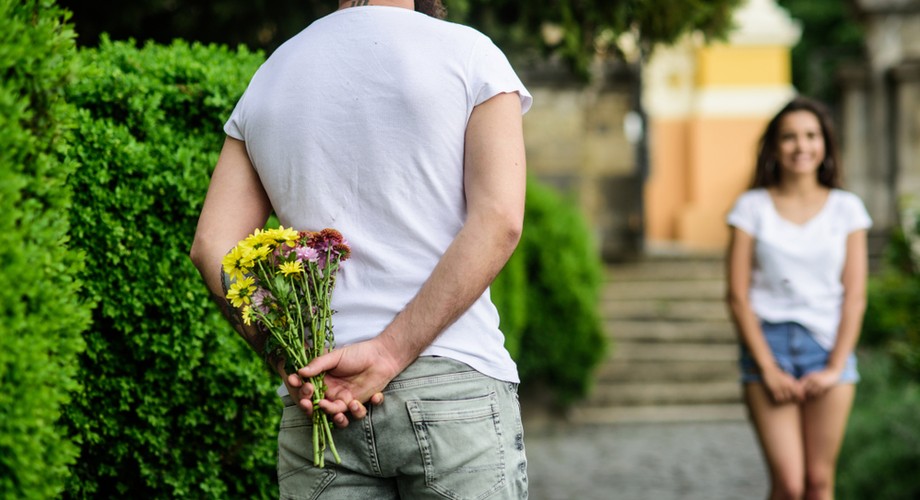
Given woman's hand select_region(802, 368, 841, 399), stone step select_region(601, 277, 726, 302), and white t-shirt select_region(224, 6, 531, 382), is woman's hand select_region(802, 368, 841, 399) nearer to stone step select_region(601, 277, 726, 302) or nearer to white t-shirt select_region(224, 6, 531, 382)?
white t-shirt select_region(224, 6, 531, 382)

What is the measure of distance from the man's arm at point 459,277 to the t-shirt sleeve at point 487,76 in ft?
0.07

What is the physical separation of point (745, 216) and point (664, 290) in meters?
7.73

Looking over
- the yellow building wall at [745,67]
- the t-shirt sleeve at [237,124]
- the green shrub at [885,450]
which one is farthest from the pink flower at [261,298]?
the yellow building wall at [745,67]

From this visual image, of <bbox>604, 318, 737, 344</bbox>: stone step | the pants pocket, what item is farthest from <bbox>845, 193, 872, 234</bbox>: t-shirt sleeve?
<bbox>604, 318, 737, 344</bbox>: stone step

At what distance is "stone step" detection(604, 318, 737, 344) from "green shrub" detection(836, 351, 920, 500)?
396 centimetres

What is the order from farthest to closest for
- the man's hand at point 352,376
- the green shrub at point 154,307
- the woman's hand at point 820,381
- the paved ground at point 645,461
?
the paved ground at point 645,461 < the woman's hand at point 820,381 < the green shrub at point 154,307 < the man's hand at point 352,376

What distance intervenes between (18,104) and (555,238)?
8050 mm

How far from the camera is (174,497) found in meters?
3.78

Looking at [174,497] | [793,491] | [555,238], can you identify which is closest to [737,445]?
[555,238]

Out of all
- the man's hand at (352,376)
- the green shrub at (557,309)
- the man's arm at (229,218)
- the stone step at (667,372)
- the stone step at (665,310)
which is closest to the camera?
the man's hand at (352,376)

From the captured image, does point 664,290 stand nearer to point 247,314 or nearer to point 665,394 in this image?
point 665,394

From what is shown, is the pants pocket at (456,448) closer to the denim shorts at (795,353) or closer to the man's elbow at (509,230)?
the man's elbow at (509,230)

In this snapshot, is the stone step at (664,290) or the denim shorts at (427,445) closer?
the denim shorts at (427,445)

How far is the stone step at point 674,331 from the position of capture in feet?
38.4
